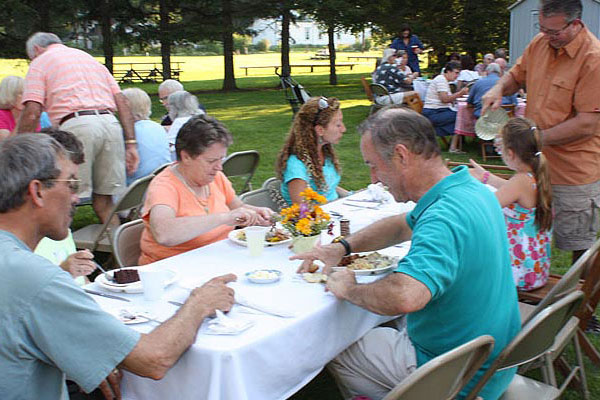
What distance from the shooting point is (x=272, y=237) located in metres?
3.13

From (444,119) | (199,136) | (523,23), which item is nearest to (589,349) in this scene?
(199,136)

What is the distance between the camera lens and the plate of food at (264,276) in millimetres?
2498

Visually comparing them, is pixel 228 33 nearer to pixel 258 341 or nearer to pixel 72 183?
pixel 72 183

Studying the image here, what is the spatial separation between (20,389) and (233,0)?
21614mm

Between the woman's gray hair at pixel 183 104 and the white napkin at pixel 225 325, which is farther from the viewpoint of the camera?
the woman's gray hair at pixel 183 104

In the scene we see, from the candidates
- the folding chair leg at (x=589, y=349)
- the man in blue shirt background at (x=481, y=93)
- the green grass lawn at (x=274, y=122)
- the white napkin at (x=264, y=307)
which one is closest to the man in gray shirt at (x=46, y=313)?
the white napkin at (x=264, y=307)

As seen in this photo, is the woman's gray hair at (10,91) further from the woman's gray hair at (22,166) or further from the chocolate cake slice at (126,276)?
the woman's gray hair at (22,166)

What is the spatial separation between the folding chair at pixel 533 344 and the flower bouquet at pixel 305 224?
998 millimetres

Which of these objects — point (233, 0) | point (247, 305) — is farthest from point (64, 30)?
point (247, 305)

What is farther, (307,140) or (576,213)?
(307,140)

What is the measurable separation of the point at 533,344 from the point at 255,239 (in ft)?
4.15

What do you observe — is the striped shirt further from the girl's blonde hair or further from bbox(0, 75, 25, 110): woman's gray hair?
the girl's blonde hair

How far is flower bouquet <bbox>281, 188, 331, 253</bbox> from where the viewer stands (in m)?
2.82

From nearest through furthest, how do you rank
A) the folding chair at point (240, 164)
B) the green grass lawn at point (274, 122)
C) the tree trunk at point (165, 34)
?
the green grass lawn at point (274, 122)
the folding chair at point (240, 164)
the tree trunk at point (165, 34)
